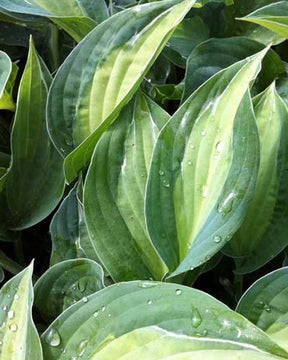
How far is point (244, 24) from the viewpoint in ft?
2.94

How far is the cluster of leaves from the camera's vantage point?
52 cm

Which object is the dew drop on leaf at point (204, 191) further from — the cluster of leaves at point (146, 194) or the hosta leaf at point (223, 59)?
the hosta leaf at point (223, 59)

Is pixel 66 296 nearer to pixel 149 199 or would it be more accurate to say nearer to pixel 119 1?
pixel 149 199

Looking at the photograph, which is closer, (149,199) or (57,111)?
(149,199)

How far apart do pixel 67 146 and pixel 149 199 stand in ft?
0.60

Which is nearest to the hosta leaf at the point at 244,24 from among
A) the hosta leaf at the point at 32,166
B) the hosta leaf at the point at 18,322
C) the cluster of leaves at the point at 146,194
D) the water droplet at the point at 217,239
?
the cluster of leaves at the point at 146,194

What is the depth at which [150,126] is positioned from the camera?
0.67 m

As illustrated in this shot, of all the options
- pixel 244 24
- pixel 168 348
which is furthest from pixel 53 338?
pixel 244 24

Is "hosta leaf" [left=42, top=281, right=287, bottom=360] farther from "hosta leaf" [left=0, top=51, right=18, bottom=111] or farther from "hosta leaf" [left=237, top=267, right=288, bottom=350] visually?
"hosta leaf" [left=0, top=51, right=18, bottom=111]

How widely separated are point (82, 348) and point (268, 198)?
0.90 feet

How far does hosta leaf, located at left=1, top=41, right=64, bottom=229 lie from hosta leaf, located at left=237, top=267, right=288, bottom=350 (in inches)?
11.8

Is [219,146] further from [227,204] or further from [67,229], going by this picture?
[67,229]

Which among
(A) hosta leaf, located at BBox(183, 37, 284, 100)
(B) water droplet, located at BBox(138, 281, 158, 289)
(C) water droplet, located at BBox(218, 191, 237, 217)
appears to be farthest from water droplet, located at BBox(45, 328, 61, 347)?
(A) hosta leaf, located at BBox(183, 37, 284, 100)

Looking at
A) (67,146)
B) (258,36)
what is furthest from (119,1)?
(67,146)
